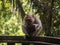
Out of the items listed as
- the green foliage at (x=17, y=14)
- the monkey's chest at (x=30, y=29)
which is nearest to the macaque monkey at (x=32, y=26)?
the monkey's chest at (x=30, y=29)

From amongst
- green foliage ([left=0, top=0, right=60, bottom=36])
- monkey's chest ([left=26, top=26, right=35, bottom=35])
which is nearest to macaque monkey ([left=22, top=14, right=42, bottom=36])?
monkey's chest ([left=26, top=26, right=35, bottom=35])

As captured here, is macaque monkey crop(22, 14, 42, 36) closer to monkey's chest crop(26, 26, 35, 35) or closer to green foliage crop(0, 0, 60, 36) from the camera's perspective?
monkey's chest crop(26, 26, 35, 35)

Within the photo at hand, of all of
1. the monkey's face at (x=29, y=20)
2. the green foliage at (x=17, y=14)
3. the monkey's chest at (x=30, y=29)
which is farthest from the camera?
the green foliage at (x=17, y=14)

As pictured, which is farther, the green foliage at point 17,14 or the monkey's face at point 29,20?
the green foliage at point 17,14

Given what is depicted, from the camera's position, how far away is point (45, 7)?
600 centimetres

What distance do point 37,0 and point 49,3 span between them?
364 millimetres

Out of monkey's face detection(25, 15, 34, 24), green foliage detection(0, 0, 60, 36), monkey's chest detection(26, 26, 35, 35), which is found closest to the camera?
monkey's chest detection(26, 26, 35, 35)

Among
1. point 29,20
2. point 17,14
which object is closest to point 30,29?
point 29,20

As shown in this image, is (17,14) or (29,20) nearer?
(29,20)

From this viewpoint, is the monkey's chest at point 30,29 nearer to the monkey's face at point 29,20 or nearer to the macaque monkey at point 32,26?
the macaque monkey at point 32,26

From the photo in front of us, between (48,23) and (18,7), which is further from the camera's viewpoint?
(18,7)

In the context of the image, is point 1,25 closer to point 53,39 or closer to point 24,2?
point 24,2

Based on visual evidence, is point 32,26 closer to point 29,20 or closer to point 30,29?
point 30,29

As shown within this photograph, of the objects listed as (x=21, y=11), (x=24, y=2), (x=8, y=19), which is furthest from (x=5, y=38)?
(x=8, y=19)
